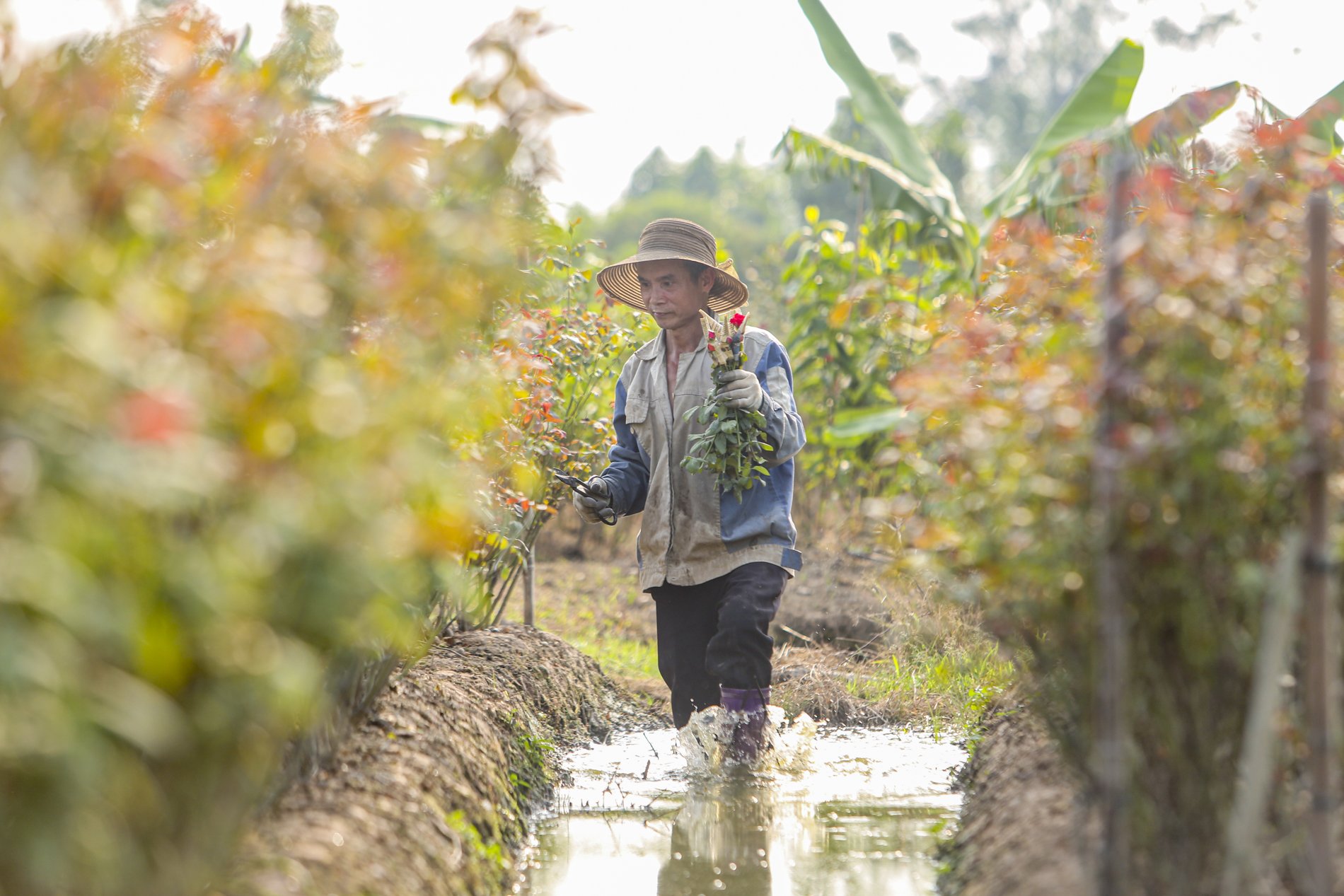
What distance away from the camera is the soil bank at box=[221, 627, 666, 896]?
2707 mm

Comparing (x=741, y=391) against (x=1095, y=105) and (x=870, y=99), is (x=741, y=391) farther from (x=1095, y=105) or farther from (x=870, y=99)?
(x=1095, y=105)

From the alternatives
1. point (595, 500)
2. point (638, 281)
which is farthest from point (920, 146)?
point (595, 500)

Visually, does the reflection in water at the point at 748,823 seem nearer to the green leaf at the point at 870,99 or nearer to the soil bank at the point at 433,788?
the soil bank at the point at 433,788

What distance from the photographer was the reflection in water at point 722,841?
12.5 ft

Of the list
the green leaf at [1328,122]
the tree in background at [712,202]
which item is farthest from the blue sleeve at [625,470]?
the tree in background at [712,202]

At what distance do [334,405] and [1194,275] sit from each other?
56.5 inches

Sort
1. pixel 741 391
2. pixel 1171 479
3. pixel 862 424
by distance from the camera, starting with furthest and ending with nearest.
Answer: pixel 862 424 → pixel 741 391 → pixel 1171 479

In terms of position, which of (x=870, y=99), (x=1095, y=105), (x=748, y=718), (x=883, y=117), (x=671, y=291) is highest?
(x=870, y=99)

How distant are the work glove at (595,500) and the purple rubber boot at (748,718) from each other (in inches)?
35.0

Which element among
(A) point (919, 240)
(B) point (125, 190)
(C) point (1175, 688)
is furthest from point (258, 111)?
(A) point (919, 240)

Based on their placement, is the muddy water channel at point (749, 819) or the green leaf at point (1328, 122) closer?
the muddy water channel at point (749, 819)

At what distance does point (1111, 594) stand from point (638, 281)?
3997mm

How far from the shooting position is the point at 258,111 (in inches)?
89.7

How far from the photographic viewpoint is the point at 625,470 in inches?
215
